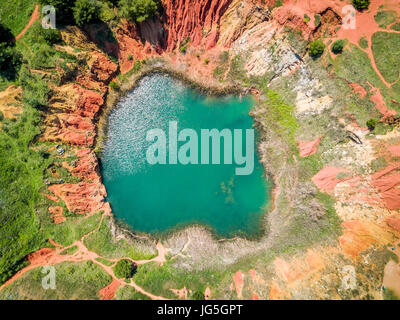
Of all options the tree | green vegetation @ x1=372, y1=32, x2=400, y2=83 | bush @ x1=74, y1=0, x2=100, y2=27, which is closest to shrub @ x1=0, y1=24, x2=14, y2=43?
bush @ x1=74, y1=0, x2=100, y2=27

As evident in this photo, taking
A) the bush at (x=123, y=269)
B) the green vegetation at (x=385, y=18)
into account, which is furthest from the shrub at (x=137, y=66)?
the green vegetation at (x=385, y=18)

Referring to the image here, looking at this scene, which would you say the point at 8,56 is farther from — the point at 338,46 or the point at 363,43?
the point at 363,43

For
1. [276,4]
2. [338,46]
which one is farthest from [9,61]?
[338,46]

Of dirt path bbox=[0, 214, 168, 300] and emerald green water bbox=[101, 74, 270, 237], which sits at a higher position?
emerald green water bbox=[101, 74, 270, 237]

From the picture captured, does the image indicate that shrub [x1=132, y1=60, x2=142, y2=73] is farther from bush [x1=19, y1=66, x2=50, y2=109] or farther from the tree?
bush [x1=19, y1=66, x2=50, y2=109]

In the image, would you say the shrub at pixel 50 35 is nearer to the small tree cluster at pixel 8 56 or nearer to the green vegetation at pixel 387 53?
the small tree cluster at pixel 8 56
